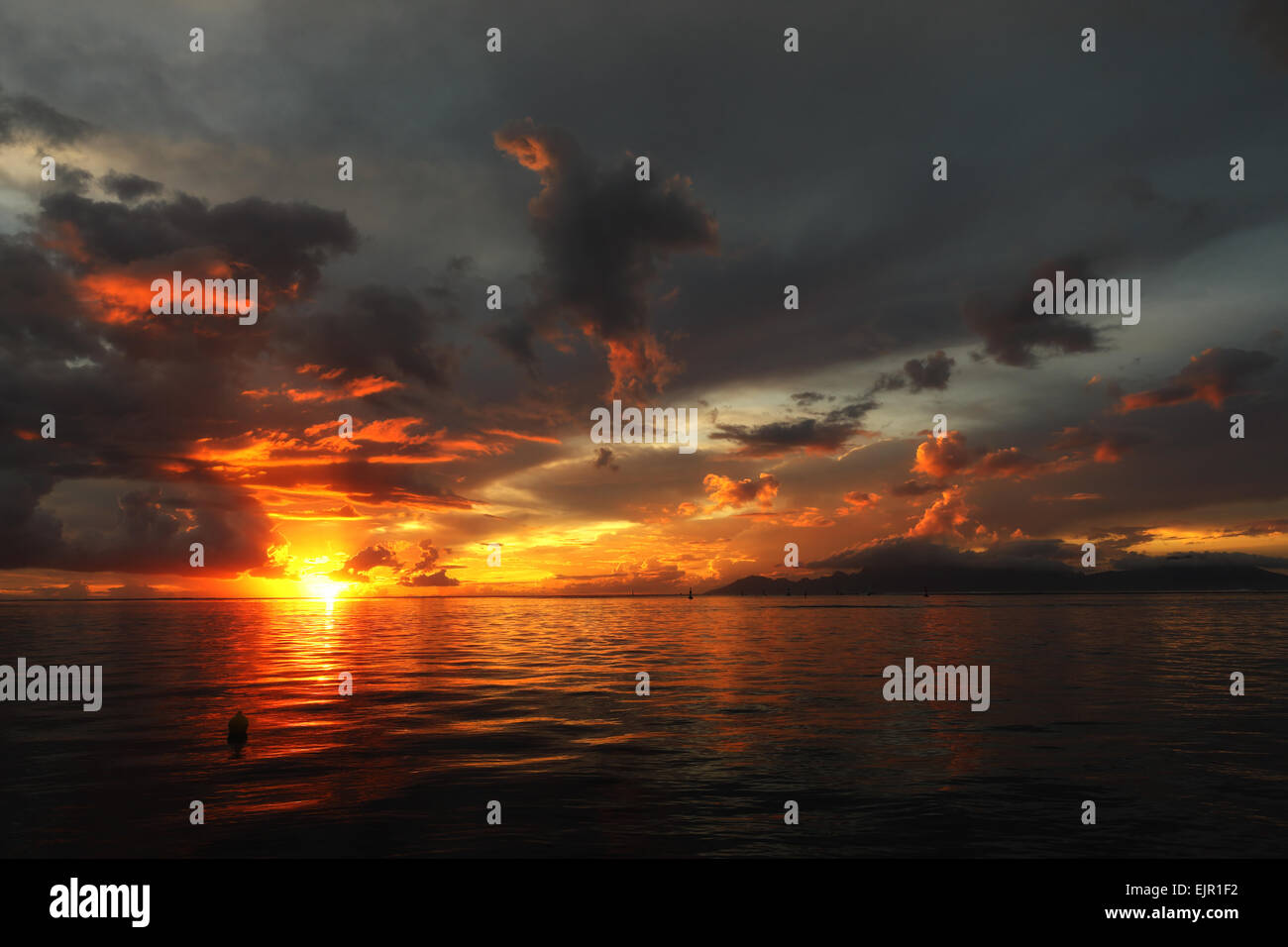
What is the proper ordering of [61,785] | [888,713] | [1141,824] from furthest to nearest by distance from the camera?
[888,713], [61,785], [1141,824]

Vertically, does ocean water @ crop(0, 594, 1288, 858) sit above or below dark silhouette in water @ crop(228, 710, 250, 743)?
below

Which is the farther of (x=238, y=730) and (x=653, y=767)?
(x=238, y=730)

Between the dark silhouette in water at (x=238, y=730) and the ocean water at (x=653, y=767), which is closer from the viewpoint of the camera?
the ocean water at (x=653, y=767)

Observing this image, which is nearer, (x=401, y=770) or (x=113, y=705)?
(x=401, y=770)

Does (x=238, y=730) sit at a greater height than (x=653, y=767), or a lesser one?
greater

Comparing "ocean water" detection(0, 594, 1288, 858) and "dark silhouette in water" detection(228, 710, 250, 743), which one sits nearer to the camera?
"ocean water" detection(0, 594, 1288, 858)

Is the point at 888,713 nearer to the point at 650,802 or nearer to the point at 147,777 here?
the point at 650,802

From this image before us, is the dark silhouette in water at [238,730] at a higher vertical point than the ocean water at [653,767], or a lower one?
higher
